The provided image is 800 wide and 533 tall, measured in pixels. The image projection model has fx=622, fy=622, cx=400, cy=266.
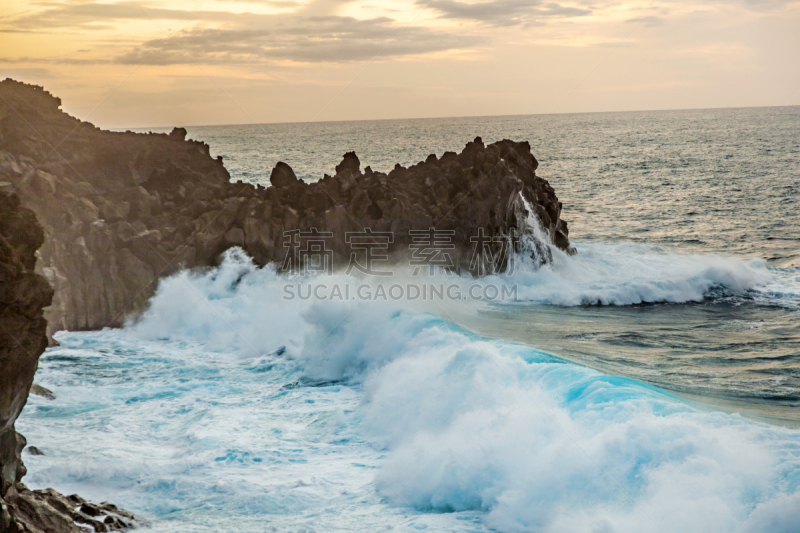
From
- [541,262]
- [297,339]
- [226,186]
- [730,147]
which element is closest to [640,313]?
[541,262]

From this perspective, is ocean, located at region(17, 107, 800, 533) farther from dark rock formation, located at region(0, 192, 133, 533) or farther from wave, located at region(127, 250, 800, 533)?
dark rock formation, located at region(0, 192, 133, 533)

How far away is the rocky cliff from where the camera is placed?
16625mm

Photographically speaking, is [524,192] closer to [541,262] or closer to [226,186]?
[541,262]

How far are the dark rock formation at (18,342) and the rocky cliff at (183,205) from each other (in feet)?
33.4

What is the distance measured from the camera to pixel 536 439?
8.00m

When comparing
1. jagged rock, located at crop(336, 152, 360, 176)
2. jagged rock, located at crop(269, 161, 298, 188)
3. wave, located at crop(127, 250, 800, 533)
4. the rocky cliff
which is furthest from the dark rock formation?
jagged rock, located at crop(336, 152, 360, 176)

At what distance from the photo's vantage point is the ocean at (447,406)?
276 inches

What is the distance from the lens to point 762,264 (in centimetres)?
2206

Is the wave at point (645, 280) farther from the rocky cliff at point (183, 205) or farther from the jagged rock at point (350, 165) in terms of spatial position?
the jagged rock at point (350, 165)

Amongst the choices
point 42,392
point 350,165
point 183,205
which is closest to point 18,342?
point 42,392

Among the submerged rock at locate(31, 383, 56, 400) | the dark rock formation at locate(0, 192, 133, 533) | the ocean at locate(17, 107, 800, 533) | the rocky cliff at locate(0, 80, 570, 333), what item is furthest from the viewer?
the rocky cliff at locate(0, 80, 570, 333)

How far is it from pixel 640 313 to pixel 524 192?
669cm

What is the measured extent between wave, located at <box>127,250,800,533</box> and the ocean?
3 centimetres

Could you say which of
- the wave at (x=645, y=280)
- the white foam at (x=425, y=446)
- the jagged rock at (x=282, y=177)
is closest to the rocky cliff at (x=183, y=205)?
the jagged rock at (x=282, y=177)
